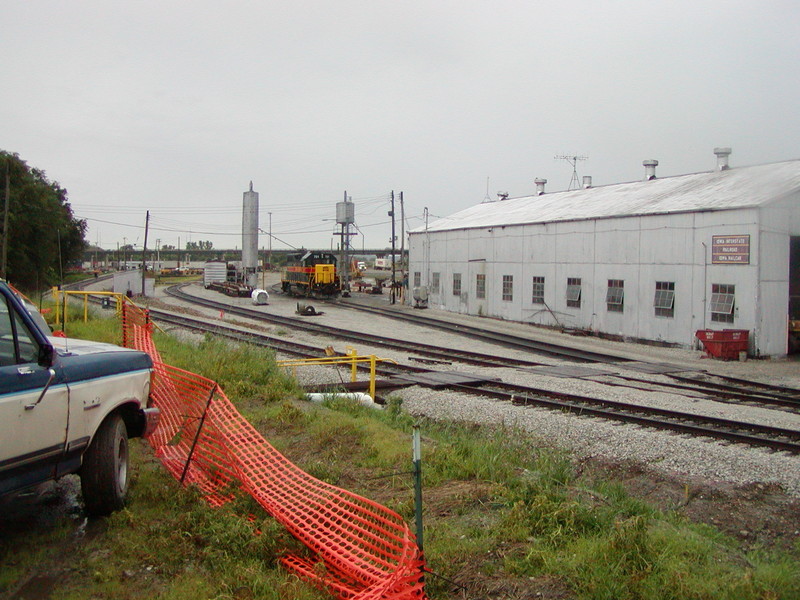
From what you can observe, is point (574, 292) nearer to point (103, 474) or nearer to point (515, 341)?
point (515, 341)

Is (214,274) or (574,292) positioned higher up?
(214,274)

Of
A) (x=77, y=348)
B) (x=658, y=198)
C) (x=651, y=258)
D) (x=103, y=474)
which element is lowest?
(x=103, y=474)

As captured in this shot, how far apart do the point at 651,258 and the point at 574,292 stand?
4.45 m

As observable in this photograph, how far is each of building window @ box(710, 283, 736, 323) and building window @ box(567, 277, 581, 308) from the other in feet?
21.9

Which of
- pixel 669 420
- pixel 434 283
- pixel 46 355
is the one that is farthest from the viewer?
pixel 434 283

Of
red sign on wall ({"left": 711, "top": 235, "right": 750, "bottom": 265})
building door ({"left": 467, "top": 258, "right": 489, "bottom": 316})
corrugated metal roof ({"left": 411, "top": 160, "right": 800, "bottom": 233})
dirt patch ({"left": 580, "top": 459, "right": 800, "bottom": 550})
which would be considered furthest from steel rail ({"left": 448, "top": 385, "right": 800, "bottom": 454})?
building door ({"left": 467, "top": 258, "right": 489, "bottom": 316})

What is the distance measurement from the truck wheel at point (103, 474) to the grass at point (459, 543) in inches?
6.5

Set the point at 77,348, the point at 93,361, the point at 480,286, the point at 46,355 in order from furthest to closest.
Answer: the point at 480,286
the point at 77,348
the point at 93,361
the point at 46,355

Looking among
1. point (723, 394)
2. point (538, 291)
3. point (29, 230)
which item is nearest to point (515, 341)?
point (538, 291)

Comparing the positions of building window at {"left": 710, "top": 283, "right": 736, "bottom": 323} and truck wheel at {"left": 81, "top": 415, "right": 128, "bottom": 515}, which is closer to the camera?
truck wheel at {"left": 81, "top": 415, "right": 128, "bottom": 515}

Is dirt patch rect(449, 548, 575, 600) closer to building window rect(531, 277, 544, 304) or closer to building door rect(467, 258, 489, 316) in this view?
building window rect(531, 277, 544, 304)

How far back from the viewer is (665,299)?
24.7 m

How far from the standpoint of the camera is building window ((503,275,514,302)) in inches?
1307

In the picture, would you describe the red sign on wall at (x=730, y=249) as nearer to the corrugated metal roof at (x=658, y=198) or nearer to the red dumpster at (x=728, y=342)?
the corrugated metal roof at (x=658, y=198)
